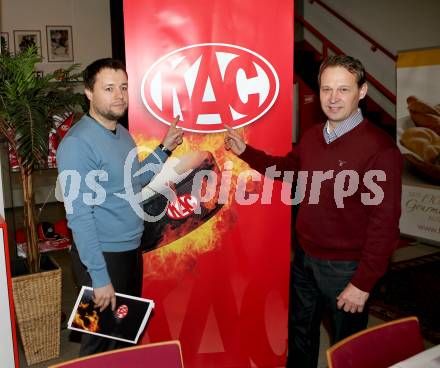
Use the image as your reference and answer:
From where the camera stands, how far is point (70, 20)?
6.08m

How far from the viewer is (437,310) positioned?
341cm

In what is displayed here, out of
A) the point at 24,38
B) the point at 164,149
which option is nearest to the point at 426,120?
the point at 164,149

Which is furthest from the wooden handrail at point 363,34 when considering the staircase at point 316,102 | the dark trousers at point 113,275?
the dark trousers at point 113,275

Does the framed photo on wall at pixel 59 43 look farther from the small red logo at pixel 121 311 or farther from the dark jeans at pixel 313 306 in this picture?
the dark jeans at pixel 313 306

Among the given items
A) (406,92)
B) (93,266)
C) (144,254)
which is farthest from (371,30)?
(93,266)

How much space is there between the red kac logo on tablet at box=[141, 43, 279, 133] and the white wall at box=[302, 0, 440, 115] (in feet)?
15.2

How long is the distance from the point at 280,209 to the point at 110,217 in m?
0.87

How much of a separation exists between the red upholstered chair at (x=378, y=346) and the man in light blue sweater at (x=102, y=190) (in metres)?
0.96

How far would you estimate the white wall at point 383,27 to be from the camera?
5.98 meters

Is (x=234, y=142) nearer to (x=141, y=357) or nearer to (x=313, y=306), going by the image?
(x=313, y=306)

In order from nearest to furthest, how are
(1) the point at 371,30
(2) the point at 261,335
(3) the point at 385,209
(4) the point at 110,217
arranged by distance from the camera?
(3) the point at 385,209, (4) the point at 110,217, (2) the point at 261,335, (1) the point at 371,30

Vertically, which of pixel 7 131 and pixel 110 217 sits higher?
pixel 7 131

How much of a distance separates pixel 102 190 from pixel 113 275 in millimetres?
365

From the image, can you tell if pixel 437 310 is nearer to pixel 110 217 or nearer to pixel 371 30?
pixel 110 217
